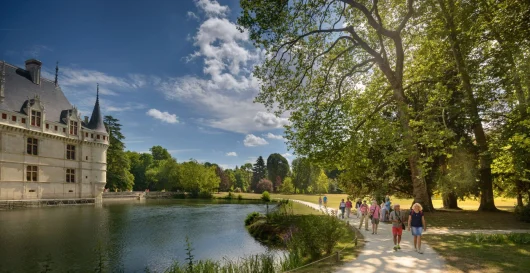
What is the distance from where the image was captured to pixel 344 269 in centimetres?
846

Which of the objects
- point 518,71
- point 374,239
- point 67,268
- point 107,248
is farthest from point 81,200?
point 518,71

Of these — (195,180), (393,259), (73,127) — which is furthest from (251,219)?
(195,180)

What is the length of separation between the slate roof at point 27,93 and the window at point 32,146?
13.0ft

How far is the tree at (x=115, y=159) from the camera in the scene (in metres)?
60.4

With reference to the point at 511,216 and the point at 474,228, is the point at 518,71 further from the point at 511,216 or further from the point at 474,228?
the point at 511,216

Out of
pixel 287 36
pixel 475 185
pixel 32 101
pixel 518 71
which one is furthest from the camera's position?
pixel 32 101

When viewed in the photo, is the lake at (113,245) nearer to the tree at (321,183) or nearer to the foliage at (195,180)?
the foliage at (195,180)

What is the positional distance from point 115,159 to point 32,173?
19317mm

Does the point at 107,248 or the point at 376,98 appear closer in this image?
the point at 107,248

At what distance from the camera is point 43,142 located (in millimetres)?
43469

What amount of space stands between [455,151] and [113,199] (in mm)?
55405

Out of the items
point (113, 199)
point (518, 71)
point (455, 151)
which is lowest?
point (113, 199)

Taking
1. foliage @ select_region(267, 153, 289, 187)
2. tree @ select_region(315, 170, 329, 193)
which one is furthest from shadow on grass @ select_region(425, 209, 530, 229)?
foliage @ select_region(267, 153, 289, 187)

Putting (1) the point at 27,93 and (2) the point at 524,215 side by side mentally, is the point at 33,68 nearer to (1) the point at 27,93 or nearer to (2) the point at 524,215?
(1) the point at 27,93
